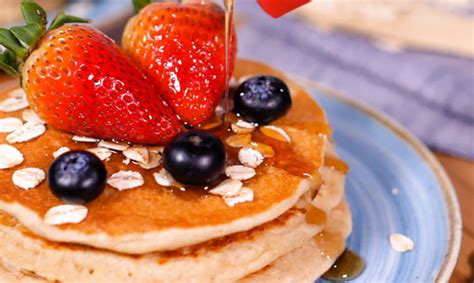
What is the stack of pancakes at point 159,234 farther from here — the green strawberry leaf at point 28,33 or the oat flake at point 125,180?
the green strawberry leaf at point 28,33

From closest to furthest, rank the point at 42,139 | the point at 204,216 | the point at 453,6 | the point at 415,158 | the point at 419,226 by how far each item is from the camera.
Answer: the point at 204,216 < the point at 42,139 < the point at 419,226 < the point at 415,158 < the point at 453,6

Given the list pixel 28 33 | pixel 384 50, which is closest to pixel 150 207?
pixel 28 33

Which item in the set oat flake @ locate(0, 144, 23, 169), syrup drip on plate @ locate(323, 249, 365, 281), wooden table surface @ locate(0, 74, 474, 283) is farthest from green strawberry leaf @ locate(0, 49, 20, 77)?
wooden table surface @ locate(0, 74, 474, 283)

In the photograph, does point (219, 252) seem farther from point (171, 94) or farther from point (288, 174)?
point (171, 94)

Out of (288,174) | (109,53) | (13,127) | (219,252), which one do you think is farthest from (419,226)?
(13,127)

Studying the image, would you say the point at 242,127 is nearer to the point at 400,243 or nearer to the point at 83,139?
the point at 83,139
